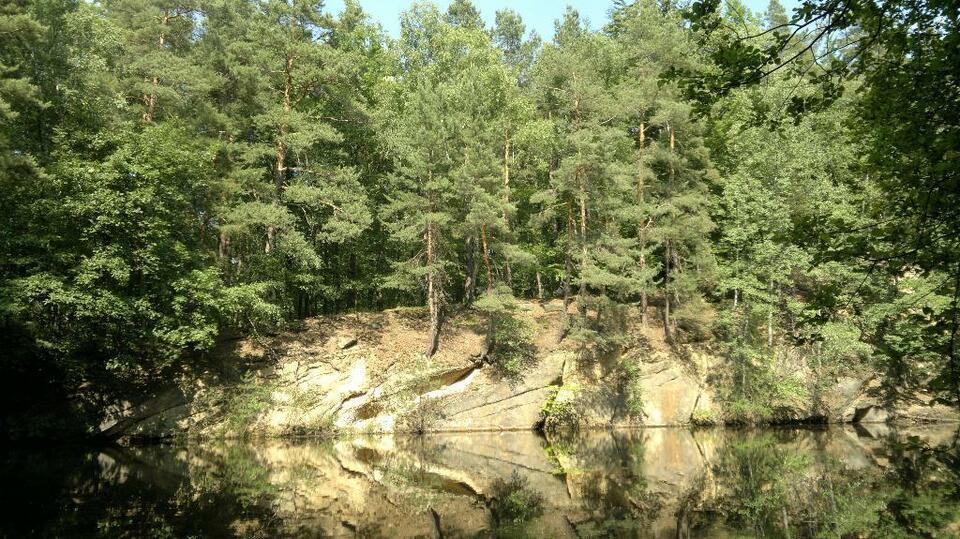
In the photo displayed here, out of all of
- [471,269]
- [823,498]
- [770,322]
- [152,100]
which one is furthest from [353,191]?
[823,498]

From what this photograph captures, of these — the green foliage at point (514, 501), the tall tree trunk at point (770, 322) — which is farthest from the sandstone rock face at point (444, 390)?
the green foliage at point (514, 501)

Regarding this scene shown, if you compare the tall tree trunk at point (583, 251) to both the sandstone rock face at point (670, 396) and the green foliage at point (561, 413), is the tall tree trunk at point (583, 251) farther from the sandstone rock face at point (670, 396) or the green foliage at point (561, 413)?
the sandstone rock face at point (670, 396)

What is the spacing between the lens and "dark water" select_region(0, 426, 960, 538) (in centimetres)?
768

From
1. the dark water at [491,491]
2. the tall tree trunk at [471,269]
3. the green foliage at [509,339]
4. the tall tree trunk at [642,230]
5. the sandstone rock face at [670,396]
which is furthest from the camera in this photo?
the tall tree trunk at [471,269]

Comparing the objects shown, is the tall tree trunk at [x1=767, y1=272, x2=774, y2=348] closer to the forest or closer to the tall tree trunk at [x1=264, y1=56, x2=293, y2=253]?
the forest

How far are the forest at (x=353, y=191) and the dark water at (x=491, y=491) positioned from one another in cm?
461

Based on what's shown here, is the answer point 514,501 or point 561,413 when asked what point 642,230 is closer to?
point 561,413

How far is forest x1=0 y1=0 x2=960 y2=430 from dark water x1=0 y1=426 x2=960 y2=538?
4.61 m

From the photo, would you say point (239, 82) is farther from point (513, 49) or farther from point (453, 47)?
point (513, 49)

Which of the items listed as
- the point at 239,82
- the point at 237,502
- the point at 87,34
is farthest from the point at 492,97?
the point at 237,502

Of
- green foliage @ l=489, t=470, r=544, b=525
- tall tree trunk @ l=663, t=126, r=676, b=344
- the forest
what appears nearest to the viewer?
green foliage @ l=489, t=470, r=544, b=525

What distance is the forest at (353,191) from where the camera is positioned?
1739 centimetres

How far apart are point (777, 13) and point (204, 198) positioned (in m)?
42.2

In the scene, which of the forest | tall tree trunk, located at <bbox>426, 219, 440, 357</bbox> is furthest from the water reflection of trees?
tall tree trunk, located at <bbox>426, 219, 440, 357</bbox>
